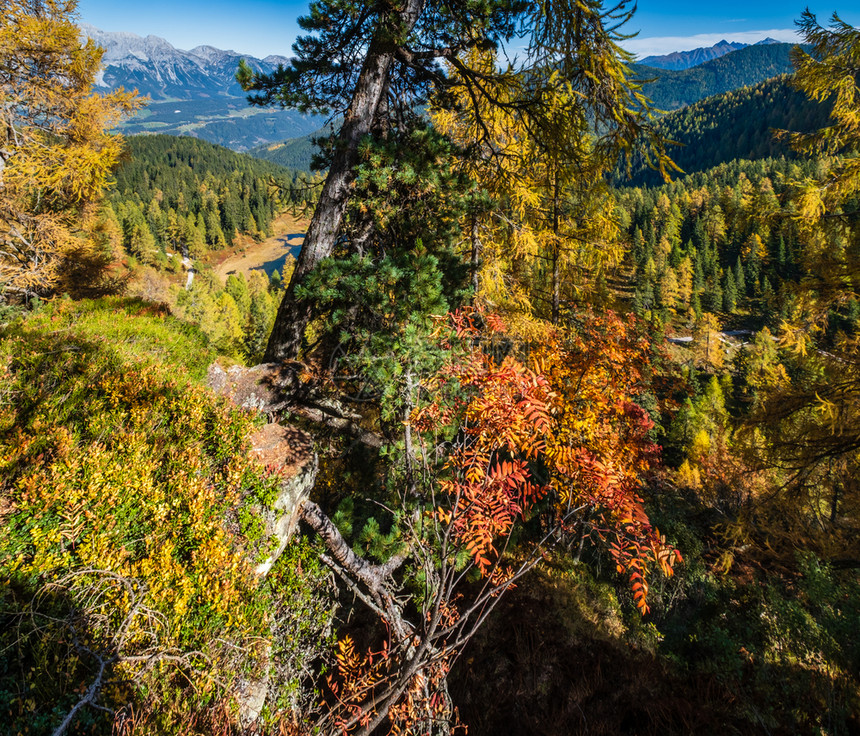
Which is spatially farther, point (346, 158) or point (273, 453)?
point (346, 158)

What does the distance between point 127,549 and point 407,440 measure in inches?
118

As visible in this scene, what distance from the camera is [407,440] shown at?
501 centimetres

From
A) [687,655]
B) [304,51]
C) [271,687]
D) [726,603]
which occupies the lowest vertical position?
[726,603]

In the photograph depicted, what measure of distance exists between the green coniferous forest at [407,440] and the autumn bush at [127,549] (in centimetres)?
2

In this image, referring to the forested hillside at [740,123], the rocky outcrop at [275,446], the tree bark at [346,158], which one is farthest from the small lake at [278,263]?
the forested hillside at [740,123]

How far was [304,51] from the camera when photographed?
5.73 m

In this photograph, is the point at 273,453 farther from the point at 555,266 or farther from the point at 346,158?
the point at 555,266

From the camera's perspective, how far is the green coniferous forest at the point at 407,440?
10.0ft

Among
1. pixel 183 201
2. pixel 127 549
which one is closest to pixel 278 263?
pixel 183 201

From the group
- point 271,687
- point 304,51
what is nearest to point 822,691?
point 271,687

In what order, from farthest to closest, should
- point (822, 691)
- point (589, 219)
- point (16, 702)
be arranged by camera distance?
point (589, 219) → point (822, 691) → point (16, 702)

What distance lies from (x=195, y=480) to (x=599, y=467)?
14.2 feet

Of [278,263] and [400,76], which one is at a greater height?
[400,76]

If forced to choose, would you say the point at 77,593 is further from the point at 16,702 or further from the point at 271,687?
the point at 271,687
